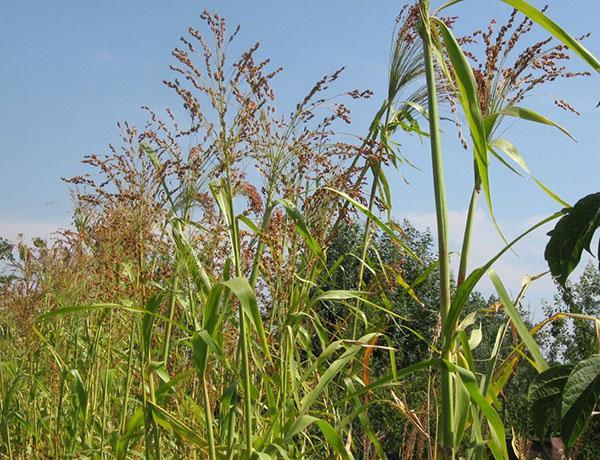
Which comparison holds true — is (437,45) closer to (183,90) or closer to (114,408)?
(183,90)

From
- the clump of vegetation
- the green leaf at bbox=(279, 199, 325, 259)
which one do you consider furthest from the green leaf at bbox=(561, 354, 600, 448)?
the green leaf at bbox=(279, 199, 325, 259)

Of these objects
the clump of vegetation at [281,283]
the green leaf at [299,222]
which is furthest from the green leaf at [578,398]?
the green leaf at [299,222]

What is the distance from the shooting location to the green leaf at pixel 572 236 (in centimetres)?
120

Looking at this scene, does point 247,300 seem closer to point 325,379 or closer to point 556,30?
point 325,379

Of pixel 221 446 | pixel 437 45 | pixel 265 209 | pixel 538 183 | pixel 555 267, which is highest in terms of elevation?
pixel 437 45

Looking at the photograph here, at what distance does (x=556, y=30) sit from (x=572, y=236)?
44 centimetres

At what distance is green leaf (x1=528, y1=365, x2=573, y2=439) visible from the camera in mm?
1231

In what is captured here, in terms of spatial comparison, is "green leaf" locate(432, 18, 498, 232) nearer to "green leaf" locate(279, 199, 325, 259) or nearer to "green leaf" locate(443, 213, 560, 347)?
"green leaf" locate(443, 213, 560, 347)

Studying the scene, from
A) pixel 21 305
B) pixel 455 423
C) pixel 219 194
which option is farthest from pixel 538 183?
pixel 21 305

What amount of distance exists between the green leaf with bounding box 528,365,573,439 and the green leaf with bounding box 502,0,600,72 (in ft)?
1.74

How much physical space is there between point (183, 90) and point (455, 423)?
3.72ft

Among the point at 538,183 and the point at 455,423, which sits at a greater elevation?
the point at 538,183

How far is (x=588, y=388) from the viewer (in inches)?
44.6

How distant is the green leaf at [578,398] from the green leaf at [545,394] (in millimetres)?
87
